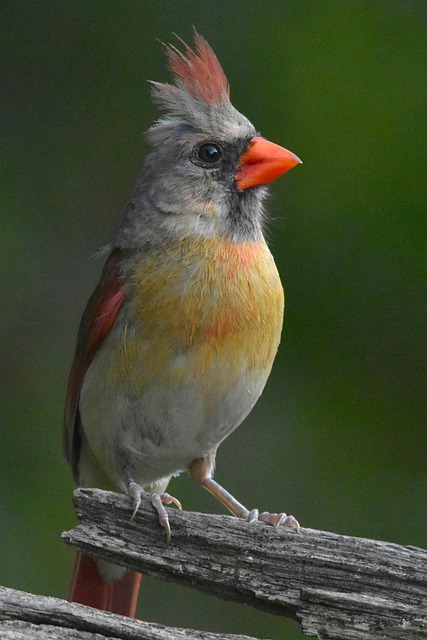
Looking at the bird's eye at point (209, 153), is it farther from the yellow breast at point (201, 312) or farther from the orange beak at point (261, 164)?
the yellow breast at point (201, 312)

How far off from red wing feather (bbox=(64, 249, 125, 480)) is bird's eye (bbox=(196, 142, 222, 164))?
18.5 inches

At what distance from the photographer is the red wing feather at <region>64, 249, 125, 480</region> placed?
168 inches

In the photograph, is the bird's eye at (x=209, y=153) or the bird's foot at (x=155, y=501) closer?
the bird's foot at (x=155, y=501)

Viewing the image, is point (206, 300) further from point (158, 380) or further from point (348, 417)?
point (348, 417)

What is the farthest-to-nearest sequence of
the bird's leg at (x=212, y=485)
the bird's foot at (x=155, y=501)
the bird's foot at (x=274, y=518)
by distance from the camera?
1. the bird's leg at (x=212, y=485)
2. the bird's foot at (x=274, y=518)
3. the bird's foot at (x=155, y=501)

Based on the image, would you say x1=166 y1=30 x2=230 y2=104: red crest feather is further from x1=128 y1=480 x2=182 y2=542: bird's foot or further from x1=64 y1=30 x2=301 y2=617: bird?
x1=128 y1=480 x2=182 y2=542: bird's foot

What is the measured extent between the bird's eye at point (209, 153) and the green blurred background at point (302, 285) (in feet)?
2.69

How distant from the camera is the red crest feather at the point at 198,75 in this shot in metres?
4.39

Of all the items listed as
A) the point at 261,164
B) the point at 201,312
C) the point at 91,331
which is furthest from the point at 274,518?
the point at 261,164

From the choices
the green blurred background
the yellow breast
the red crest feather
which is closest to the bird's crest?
the red crest feather

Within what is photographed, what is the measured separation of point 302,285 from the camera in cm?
530

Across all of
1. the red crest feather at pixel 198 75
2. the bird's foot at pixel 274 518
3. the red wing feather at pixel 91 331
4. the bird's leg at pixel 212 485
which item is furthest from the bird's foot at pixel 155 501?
the red crest feather at pixel 198 75

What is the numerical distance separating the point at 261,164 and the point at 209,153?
20 cm

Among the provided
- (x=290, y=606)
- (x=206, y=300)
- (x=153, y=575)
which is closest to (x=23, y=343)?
(x=206, y=300)
